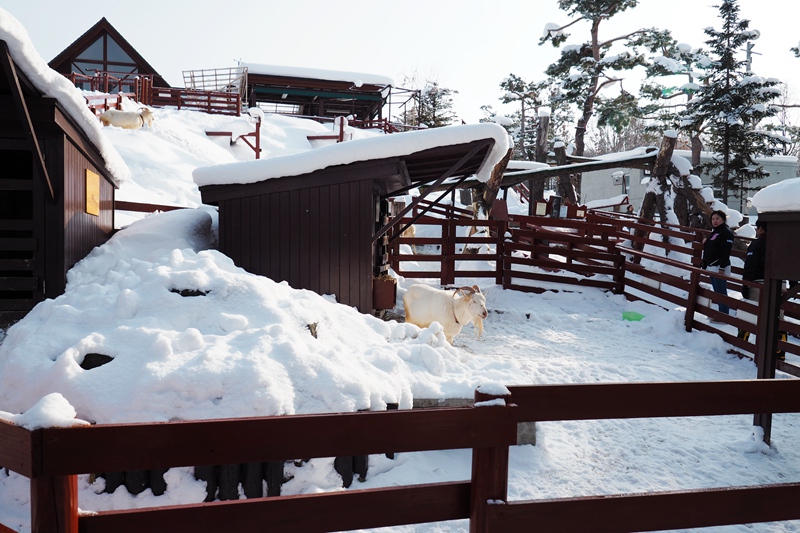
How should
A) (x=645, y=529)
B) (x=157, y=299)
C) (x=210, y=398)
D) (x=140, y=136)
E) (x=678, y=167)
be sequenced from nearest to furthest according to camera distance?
(x=645, y=529) < (x=210, y=398) < (x=157, y=299) < (x=678, y=167) < (x=140, y=136)

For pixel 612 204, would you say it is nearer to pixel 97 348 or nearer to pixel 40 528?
pixel 97 348

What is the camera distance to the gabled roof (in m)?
29.5

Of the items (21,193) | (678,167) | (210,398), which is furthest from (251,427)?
(678,167)

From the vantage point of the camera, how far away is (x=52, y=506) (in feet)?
5.90

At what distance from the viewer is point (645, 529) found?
2410mm

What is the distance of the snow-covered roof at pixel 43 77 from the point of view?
5.41 metres

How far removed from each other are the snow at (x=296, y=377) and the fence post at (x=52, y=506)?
Result: 20cm

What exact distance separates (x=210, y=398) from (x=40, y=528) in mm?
2492

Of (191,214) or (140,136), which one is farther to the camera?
(140,136)

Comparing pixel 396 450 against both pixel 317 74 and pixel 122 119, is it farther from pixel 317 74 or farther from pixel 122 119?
pixel 317 74

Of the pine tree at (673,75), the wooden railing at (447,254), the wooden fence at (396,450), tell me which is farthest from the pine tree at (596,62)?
the wooden fence at (396,450)

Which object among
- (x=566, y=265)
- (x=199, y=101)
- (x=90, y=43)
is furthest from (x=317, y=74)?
(x=566, y=265)

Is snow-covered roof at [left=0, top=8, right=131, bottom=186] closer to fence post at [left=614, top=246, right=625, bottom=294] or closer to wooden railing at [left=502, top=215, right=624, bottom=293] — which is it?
wooden railing at [left=502, top=215, right=624, bottom=293]

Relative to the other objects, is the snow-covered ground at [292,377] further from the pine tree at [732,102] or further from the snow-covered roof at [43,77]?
the pine tree at [732,102]
